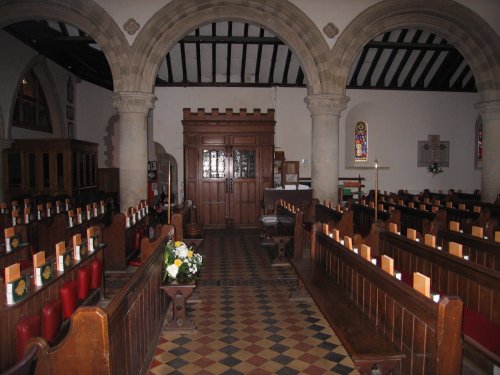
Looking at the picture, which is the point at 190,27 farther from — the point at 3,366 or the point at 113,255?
the point at 3,366

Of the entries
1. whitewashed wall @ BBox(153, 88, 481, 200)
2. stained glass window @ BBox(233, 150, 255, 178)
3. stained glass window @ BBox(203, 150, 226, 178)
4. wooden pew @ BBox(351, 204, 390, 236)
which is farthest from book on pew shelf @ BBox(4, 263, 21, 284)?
whitewashed wall @ BBox(153, 88, 481, 200)

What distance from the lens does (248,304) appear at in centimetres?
569

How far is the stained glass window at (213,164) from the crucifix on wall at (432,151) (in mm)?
7716

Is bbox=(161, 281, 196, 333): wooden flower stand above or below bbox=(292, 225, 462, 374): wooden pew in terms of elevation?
below

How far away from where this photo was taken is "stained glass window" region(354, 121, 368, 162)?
53.4ft

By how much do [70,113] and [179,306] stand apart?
1256 centimetres

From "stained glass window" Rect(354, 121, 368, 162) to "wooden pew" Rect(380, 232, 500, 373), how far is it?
11.5 metres

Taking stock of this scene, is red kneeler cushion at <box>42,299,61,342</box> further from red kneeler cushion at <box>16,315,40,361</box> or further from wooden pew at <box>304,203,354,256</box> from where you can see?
wooden pew at <box>304,203,354,256</box>

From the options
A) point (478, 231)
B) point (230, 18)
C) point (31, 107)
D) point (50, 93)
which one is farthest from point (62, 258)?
point (50, 93)

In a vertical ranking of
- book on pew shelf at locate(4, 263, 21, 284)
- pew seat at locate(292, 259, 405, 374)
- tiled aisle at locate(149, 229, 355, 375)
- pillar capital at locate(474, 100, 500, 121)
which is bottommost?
tiled aisle at locate(149, 229, 355, 375)

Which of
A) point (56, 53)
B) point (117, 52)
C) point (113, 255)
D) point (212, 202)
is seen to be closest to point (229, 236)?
A: point (212, 202)

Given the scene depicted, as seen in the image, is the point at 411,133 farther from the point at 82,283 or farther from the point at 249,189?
the point at 82,283

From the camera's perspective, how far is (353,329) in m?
3.44

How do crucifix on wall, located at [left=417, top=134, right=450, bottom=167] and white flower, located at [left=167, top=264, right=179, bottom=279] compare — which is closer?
white flower, located at [left=167, top=264, right=179, bottom=279]
